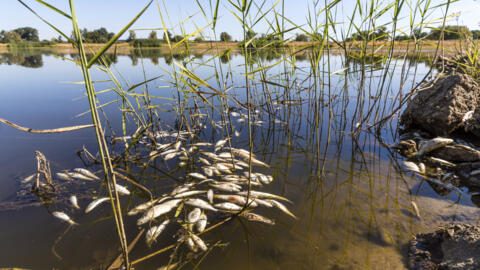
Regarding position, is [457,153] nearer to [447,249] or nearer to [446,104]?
[446,104]

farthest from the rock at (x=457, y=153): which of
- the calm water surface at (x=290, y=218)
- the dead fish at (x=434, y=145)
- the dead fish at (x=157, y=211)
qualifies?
the dead fish at (x=157, y=211)

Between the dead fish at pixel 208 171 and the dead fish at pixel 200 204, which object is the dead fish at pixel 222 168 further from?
the dead fish at pixel 200 204

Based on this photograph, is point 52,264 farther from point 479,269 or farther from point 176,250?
point 479,269

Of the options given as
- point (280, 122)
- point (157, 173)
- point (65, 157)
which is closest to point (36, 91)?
point (65, 157)

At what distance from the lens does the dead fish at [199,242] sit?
1397 mm

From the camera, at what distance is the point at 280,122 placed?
4055 mm

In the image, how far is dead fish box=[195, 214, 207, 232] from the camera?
1526 millimetres


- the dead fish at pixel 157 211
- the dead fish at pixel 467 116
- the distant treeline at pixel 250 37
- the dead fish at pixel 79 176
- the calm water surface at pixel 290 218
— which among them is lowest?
the calm water surface at pixel 290 218

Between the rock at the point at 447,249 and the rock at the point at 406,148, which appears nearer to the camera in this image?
the rock at the point at 447,249

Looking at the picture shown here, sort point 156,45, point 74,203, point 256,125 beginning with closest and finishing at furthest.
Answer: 1. point 74,203
2. point 256,125
3. point 156,45

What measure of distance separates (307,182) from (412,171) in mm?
1113

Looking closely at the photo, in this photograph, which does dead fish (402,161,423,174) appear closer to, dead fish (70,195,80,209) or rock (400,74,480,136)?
rock (400,74,480,136)

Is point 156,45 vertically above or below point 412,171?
above

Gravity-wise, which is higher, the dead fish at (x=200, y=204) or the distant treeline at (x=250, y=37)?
the distant treeline at (x=250, y=37)
